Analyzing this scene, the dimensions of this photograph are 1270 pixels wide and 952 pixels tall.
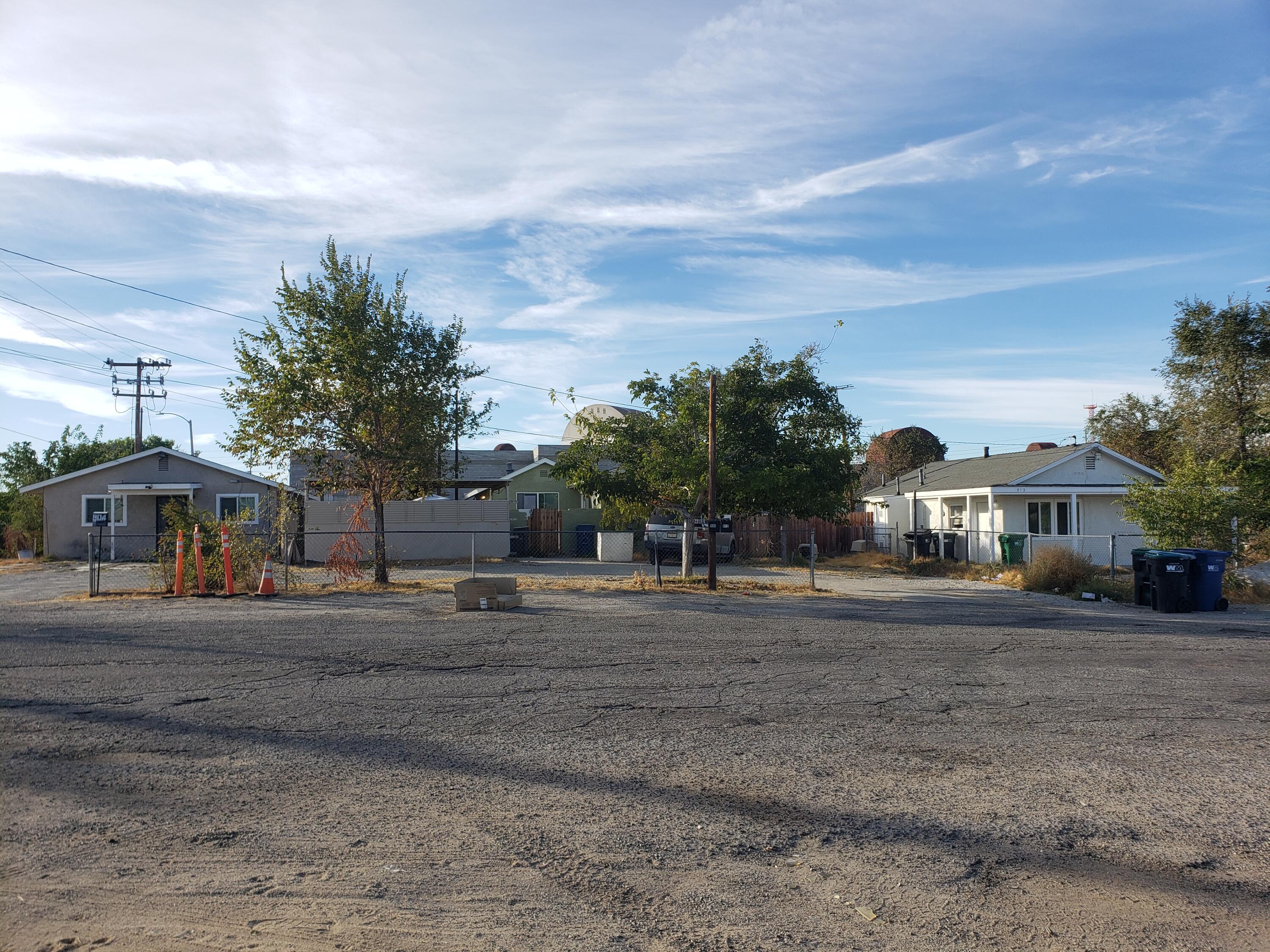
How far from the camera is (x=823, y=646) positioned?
444 inches

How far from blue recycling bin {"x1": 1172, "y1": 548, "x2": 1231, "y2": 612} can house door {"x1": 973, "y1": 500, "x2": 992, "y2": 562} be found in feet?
33.6

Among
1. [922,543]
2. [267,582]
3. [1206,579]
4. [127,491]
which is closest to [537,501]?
[127,491]

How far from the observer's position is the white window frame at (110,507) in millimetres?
31594

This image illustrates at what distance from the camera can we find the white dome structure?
827 inches

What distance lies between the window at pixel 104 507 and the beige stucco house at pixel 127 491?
0.07ft

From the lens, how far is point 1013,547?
2575cm

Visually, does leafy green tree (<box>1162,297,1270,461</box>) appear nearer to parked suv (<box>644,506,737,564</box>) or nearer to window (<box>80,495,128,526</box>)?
parked suv (<box>644,506,737,564</box>)

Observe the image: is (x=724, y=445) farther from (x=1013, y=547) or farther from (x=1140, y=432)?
(x=1140, y=432)

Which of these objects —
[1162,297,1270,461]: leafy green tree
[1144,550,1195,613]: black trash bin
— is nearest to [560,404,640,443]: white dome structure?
[1144,550,1195,613]: black trash bin

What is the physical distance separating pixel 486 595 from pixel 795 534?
68.6 ft

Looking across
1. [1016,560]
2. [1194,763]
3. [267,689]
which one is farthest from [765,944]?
[1016,560]

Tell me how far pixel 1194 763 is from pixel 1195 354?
112 feet

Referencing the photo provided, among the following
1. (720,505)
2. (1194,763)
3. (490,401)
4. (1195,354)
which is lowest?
(1194,763)

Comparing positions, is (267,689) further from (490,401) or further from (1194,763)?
(490,401)
